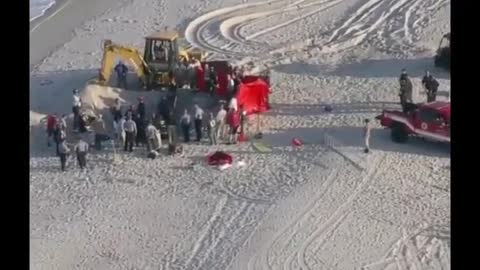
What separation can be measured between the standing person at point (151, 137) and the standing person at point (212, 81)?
2891 mm

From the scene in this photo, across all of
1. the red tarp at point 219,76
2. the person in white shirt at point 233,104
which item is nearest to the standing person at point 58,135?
the person in white shirt at point 233,104

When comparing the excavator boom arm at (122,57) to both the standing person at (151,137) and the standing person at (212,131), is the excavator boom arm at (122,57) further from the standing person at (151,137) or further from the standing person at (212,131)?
the standing person at (151,137)

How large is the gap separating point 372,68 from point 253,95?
180 inches

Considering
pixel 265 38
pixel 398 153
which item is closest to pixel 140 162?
pixel 398 153

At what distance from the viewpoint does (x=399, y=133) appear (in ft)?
73.2

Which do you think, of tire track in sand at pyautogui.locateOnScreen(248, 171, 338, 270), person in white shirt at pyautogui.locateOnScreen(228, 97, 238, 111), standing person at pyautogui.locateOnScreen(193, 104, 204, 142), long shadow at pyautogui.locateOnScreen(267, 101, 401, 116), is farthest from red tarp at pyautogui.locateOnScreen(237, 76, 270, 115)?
tire track in sand at pyautogui.locateOnScreen(248, 171, 338, 270)

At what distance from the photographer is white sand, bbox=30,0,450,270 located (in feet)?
58.4

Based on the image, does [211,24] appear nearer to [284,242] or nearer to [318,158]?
[318,158]

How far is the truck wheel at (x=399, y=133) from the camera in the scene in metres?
22.2

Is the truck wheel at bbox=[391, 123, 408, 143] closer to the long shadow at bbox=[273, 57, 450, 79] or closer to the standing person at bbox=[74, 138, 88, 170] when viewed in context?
the long shadow at bbox=[273, 57, 450, 79]

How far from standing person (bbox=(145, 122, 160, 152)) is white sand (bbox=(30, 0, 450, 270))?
0.36 m

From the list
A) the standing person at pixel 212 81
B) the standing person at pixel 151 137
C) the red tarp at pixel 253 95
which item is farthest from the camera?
the standing person at pixel 212 81
